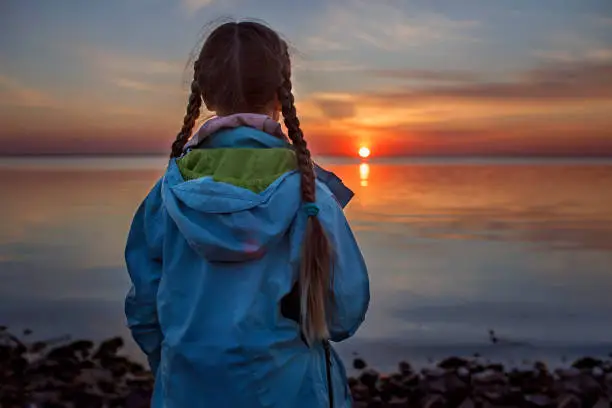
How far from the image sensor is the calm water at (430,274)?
9.57m

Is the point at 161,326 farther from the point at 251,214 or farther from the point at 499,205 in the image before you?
the point at 499,205

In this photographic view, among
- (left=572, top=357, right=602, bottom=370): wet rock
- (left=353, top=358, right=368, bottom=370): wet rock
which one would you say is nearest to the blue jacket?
(left=353, top=358, right=368, bottom=370): wet rock

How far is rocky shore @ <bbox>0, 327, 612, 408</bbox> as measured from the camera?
584 cm

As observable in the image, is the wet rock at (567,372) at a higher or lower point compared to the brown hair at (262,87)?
lower

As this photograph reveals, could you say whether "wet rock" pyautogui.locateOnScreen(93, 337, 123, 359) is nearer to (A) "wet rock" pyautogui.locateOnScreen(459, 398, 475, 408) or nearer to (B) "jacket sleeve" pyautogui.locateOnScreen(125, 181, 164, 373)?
(A) "wet rock" pyautogui.locateOnScreen(459, 398, 475, 408)

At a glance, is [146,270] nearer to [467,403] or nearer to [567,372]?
[467,403]

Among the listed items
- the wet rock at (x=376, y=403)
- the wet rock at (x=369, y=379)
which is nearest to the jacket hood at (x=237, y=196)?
the wet rock at (x=376, y=403)

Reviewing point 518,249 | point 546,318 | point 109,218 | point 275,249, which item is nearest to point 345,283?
point 275,249

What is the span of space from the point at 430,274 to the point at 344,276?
10705mm

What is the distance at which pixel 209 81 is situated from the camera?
268 centimetres

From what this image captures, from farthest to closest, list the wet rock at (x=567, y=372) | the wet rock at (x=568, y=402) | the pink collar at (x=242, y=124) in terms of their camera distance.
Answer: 1. the wet rock at (x=567, y=372)
2. the wet rock at (x=568, y=402)
3. the pink collar at (x=242, y=124)

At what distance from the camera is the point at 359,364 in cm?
815

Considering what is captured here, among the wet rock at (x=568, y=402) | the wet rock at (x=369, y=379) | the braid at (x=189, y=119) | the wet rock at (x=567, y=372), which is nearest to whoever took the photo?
the braid at (x=189, y=119)

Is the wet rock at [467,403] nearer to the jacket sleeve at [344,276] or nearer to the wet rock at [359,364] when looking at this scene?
the wet rock at [359,364]
